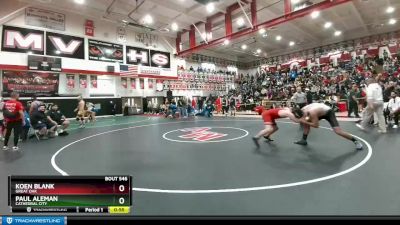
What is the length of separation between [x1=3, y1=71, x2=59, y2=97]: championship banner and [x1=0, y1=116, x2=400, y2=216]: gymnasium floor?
36.3 ft

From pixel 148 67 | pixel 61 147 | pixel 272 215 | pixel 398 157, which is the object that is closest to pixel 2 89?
pixel 148 67

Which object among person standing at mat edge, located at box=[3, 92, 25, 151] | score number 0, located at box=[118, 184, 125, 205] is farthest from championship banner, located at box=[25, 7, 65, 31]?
score number 0, located at box=[118, 184, 125, 205]

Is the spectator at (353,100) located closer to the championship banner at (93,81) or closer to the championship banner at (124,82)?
the championship banner at (124,82)

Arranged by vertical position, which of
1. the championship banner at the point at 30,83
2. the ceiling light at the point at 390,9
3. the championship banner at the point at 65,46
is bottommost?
the championship banner at the point at 30,83

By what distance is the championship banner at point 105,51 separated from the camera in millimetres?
17797

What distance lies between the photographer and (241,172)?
12.3 ft

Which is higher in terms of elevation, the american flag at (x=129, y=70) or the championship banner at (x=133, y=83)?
the american flag at (x=129, y=70)

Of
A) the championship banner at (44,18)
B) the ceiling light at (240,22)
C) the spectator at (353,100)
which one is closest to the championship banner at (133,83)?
the championship banner at (44,18)

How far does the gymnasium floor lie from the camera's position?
256 cm

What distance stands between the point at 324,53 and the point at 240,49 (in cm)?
901

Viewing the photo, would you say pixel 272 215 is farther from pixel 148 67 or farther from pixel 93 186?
pixel 148 67

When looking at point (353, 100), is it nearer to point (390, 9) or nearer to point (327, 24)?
point (390, 9)

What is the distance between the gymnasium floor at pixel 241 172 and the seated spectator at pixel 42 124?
2013 mm

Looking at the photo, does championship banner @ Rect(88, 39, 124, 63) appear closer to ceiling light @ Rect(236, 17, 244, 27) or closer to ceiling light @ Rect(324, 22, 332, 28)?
ceiling light @ Rect(236, 17, 244, 27)
